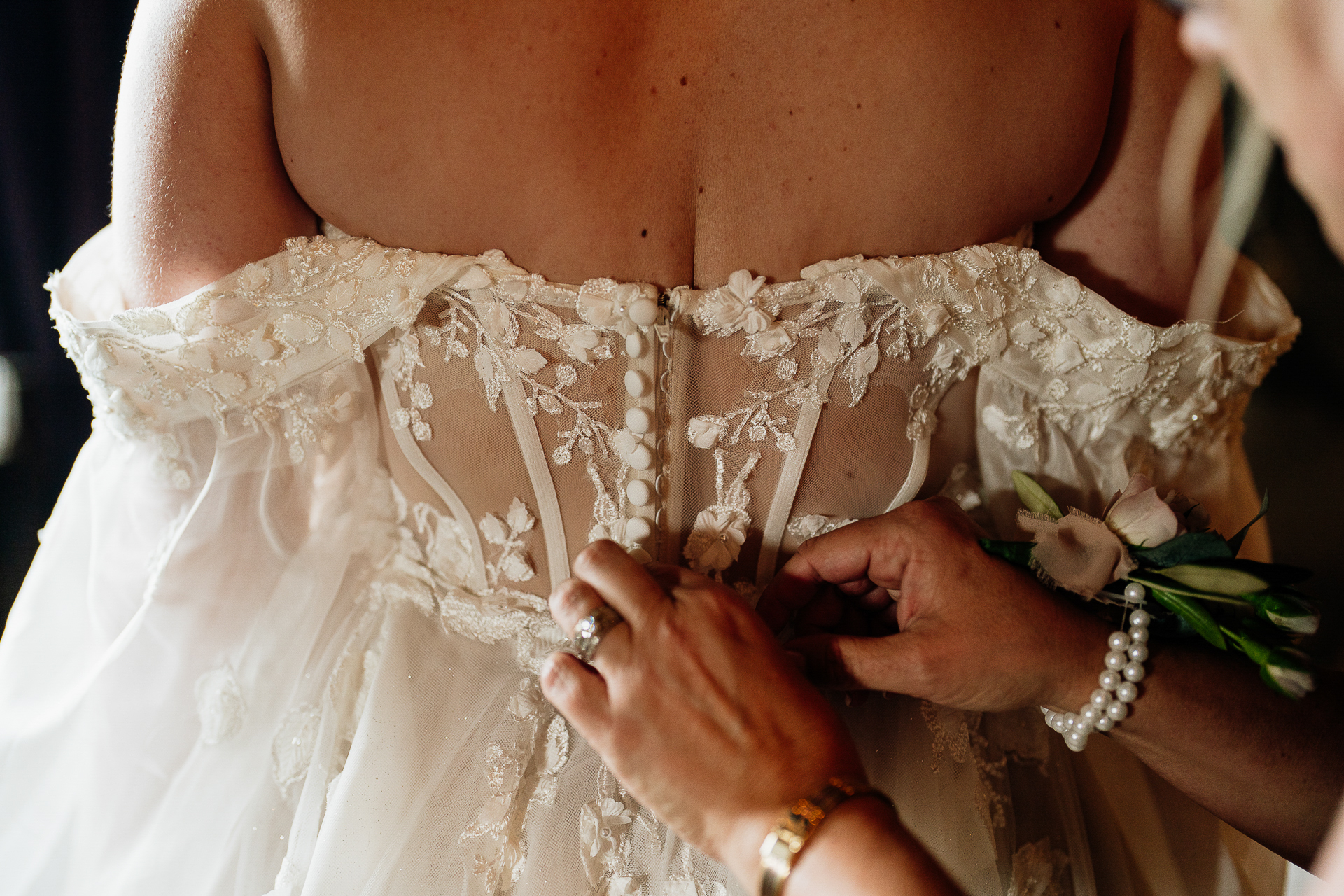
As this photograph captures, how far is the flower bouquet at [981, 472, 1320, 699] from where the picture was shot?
0.64m

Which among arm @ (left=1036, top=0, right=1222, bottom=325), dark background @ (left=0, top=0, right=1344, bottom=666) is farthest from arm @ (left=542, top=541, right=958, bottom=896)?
dark background @ (left=0, top=0, right=1344, bottom=666)

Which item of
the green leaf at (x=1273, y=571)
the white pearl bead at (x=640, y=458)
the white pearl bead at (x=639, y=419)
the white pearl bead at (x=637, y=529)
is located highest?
the white pearl bead at (x=639, y=419)

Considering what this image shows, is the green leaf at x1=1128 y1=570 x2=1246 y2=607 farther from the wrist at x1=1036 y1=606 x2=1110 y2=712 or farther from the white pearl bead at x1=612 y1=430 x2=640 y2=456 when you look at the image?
the white pearl bead at x1=612 y1=430 x2=640 y2=456

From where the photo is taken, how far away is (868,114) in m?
0.67

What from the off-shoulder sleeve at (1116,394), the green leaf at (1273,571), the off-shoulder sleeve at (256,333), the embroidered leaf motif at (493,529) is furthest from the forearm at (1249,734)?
the off-shoulder sleeve at (256,333)

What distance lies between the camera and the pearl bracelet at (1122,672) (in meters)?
0.70

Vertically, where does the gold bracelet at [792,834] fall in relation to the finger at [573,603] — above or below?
below

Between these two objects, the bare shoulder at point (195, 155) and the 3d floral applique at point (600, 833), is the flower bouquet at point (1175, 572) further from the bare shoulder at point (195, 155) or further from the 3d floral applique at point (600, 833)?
the bare shoulder at point (195, 155)

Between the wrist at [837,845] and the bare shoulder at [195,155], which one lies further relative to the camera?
the bare shoulder at [195,155]

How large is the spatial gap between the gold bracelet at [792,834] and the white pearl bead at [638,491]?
300 millimetres

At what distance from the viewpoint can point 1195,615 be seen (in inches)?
26.3

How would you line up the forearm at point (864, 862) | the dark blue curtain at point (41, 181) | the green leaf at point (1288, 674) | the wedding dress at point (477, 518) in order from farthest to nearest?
the dark blue curtain at point (41, 181)
the wedding dress at point (477, 518)
the green leaf at point (1288, 674)
the forearm at point (864, 862)

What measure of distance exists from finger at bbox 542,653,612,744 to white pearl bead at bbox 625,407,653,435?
0.74 ft

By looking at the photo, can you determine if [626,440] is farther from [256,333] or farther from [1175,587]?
[1175,587]
